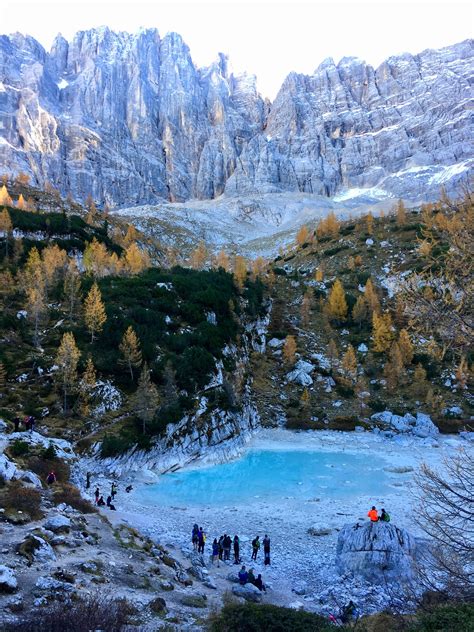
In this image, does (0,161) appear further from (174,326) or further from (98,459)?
(98,459)

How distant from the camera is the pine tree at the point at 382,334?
65312 mm

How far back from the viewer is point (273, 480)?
35.1 metres

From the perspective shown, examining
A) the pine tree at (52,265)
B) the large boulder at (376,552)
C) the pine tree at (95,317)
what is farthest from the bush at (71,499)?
the pine tree at (52,265)

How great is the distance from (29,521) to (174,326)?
3922cm

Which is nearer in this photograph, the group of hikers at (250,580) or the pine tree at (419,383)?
the group of hikers at (250,580)

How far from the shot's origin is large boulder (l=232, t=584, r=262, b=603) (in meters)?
15.2

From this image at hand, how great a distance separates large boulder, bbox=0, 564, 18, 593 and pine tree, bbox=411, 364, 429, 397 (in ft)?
180

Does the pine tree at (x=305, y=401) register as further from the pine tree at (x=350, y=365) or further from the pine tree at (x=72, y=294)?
the pine tree at (x=72, y=294)

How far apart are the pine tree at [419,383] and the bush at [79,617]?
53416 mm

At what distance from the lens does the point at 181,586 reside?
15.1 meters

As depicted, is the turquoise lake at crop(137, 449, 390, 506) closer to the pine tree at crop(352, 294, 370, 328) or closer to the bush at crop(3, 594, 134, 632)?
the bush at crop(3, 594, 134, 632)

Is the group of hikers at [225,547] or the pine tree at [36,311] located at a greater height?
the pine tree at [36,311]

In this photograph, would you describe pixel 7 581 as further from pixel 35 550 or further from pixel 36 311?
pixel 36 311

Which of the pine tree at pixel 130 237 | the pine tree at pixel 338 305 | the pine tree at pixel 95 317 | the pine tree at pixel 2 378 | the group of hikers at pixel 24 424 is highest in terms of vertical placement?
the pine tree at pixel 130 237
